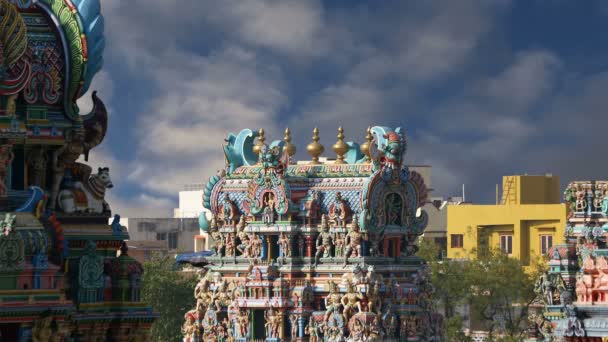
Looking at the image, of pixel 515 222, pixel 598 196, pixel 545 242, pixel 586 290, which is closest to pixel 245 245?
pixel 598 196

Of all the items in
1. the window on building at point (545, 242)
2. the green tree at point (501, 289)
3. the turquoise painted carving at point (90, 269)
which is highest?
the window on building at point (545, 242)

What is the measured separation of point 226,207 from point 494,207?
35.8 metres

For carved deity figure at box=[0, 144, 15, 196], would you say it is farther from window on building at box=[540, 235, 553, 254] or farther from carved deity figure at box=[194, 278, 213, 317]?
window on building at box=[540, 235, 553, 254]

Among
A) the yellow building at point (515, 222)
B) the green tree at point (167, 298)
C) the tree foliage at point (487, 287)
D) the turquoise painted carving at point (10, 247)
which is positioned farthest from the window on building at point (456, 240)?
the turquoise painted carving at point (10, 247)

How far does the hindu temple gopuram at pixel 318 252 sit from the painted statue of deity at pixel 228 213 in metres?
0.03

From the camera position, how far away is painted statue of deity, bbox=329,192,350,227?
5909 cm

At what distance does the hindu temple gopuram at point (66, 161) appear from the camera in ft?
84.5

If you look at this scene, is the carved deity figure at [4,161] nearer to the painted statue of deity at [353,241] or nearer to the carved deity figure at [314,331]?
the carved deity figure at [314,331]

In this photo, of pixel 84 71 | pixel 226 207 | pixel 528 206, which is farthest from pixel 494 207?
pixel 84 71

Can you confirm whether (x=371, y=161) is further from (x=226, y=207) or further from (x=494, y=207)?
(x=494, y=207)

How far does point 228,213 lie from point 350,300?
5933 millimetres

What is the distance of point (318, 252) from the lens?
59875 mm

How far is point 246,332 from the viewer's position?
59.8 meters

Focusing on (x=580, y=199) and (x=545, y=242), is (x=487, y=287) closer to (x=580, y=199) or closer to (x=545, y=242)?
(x=545, y=242)
